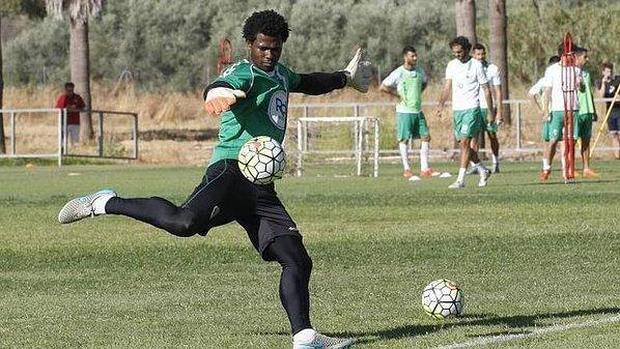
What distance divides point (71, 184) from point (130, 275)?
1546 cm

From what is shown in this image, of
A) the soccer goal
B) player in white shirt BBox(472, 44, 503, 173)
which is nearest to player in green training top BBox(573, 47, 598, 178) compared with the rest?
player in white shirt BBox(472, 44, 503, 173)

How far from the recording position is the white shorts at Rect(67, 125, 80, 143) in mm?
41531

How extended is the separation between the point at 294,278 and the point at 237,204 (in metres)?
0.58

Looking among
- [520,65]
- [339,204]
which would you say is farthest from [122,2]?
[339,204]

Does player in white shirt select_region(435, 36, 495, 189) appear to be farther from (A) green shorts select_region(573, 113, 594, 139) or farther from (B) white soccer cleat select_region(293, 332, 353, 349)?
(B) white soccer cleat select_region(293, 332, 353, 349)

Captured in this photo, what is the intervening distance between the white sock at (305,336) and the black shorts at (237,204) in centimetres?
66

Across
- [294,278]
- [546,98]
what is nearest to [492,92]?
[546,98]

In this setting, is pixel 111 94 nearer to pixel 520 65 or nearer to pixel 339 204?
pixel 520 65

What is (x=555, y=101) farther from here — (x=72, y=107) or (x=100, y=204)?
(x=72, y=107)

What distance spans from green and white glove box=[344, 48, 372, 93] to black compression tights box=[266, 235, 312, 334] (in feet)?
5.78

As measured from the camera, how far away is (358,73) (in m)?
11.2

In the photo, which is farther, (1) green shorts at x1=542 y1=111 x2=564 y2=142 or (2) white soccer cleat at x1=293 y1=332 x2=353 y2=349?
(1) green shorts at x1=542 y1=111 x2=564 y2=142

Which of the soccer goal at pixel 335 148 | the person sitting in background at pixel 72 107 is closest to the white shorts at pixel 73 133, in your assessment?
the person sitting in background at pixel 72 107

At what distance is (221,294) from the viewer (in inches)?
486
